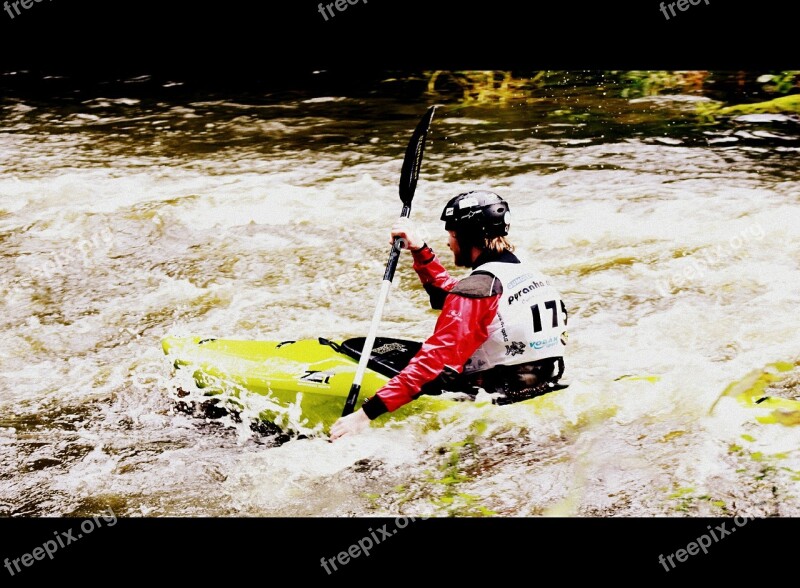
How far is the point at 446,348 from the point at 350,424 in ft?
1.58

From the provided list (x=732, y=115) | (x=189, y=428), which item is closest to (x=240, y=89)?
(x=732, y=115)

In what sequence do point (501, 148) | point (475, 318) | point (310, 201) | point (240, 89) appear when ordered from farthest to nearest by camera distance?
point (240, 89) < point (501, 148) < point (310, 201) < point (475, 318)

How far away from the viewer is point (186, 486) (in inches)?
144

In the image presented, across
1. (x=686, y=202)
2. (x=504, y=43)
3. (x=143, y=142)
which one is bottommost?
(x=686, y=202)

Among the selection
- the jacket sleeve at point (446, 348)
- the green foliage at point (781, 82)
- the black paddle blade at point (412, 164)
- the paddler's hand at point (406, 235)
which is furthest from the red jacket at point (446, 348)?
the green foliage at point (781, 82)

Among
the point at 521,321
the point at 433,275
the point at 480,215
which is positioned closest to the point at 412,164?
the point at 433,275

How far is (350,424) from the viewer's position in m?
3.27

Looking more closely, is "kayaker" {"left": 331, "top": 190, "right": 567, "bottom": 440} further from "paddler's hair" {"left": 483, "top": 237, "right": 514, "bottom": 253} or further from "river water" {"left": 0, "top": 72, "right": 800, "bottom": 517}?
"river water" {"left": 0, "top": 72, "right": 800, "bottom": 517}

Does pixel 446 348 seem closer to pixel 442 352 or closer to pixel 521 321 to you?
pixel 442 352

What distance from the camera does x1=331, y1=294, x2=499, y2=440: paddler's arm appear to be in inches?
126

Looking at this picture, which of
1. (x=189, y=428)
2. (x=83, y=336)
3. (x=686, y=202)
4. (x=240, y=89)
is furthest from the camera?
(x=240, y=89)

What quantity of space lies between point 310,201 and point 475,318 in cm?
481

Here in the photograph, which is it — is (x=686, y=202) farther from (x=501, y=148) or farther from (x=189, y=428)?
(x=189, y=428)

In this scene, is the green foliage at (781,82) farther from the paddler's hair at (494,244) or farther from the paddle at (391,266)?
the paddler's hair at (494,244)
